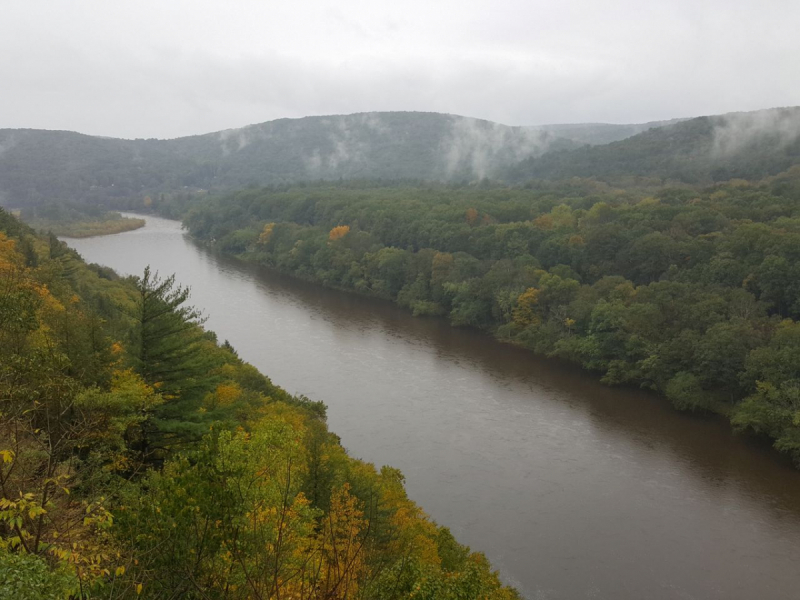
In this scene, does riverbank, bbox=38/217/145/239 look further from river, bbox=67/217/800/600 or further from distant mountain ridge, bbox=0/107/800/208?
river, bbox=67/217/800/600

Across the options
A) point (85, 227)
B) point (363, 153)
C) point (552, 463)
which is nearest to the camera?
point (552, 463)

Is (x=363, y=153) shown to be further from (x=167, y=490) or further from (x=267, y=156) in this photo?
(x=167, y=490)

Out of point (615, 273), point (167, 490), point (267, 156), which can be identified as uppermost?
point (267, 156)

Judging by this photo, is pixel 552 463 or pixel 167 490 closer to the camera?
A: pixel 167 490

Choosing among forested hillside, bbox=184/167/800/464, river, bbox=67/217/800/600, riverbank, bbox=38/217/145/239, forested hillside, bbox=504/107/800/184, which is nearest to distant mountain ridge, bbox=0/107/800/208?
forested hillside, bbox=504/107/800/184

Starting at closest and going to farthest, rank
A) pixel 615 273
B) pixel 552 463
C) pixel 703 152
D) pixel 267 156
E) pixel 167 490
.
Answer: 1. pixel 167 490
2. pixel 552 463
3. pixel 615 273
4. pixel 703 152
5. pixel 267 156

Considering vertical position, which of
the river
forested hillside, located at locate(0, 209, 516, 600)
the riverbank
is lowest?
the river

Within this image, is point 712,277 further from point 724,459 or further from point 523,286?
point 724,459

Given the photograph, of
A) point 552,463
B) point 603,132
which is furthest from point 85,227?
point 603,132
